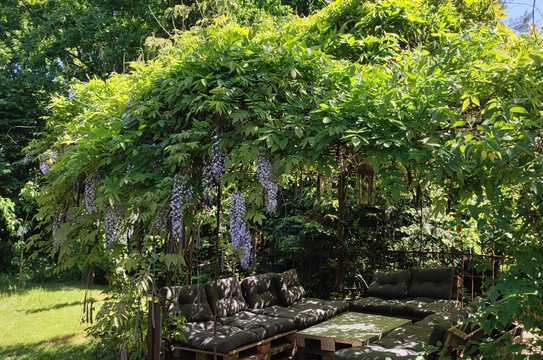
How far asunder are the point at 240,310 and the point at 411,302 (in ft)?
7.33

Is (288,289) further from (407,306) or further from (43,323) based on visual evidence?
(43,323)

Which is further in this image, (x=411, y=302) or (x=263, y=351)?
(x=411, y=302)

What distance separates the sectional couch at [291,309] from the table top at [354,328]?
0.19 meters

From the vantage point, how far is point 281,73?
2.97 metres

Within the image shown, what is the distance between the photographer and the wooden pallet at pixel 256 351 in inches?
185

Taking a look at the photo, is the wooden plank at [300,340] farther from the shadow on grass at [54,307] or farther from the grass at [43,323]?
the shadow on grass at [54,307]

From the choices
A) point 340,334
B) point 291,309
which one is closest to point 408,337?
point 340,334

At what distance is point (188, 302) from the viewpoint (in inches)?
213

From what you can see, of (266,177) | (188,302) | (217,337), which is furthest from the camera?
(188,302)

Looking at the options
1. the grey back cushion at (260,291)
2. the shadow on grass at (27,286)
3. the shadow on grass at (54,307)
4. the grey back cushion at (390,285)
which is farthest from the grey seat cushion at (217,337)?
the shadow on grass at (27,286)

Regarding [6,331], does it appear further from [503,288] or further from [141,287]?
[503,288]

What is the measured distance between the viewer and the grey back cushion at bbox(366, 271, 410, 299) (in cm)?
706

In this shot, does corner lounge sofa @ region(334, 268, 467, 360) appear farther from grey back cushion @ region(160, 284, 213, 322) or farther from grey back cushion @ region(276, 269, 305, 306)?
grey back cushion @ region(160, 284, 213, 322)

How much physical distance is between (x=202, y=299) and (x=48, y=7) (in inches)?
477
